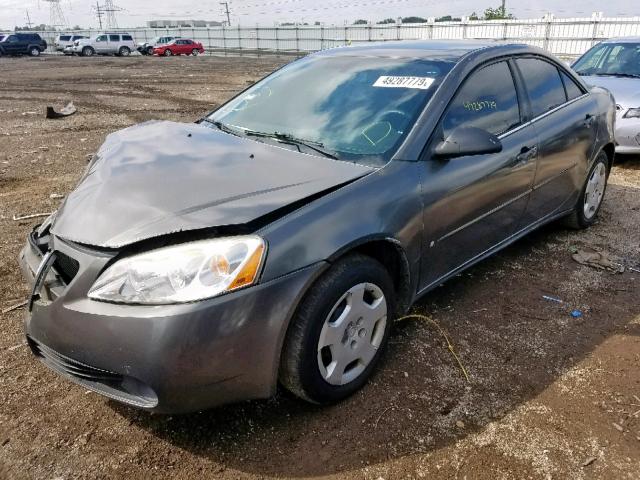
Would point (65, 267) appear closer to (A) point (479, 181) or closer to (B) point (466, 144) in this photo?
(B) point (466, 144)

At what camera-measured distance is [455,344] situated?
2.95 m

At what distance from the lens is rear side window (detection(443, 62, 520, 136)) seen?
2.96 meters

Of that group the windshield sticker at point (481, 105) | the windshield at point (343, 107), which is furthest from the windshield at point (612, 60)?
the windshield at point (343, 107)

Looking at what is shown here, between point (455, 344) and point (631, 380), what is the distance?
0.89 meters

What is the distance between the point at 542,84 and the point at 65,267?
11.3 feet

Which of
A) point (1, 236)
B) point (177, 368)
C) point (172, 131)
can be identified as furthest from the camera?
point (1, 236)

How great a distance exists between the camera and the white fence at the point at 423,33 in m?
23.2

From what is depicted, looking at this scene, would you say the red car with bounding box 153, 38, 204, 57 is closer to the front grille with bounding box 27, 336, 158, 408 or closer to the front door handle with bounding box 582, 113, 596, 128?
the front door handle with bounding box 582, 113, 596, 128

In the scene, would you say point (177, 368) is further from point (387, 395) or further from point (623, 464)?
point (623, 464)

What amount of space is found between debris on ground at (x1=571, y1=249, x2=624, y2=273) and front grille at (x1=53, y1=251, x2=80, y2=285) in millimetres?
3606

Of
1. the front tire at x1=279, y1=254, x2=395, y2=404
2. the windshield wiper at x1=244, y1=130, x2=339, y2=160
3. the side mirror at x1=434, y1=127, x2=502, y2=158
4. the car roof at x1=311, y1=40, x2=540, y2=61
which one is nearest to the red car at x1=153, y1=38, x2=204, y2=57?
the car roof at x1=311, y1=40, x2=540, y2=61

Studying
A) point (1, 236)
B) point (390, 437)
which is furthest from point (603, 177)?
point (1, 236)

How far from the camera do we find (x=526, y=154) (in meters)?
Answer: 3.41

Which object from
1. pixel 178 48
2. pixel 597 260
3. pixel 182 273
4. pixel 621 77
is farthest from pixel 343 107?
pixel 178 48
